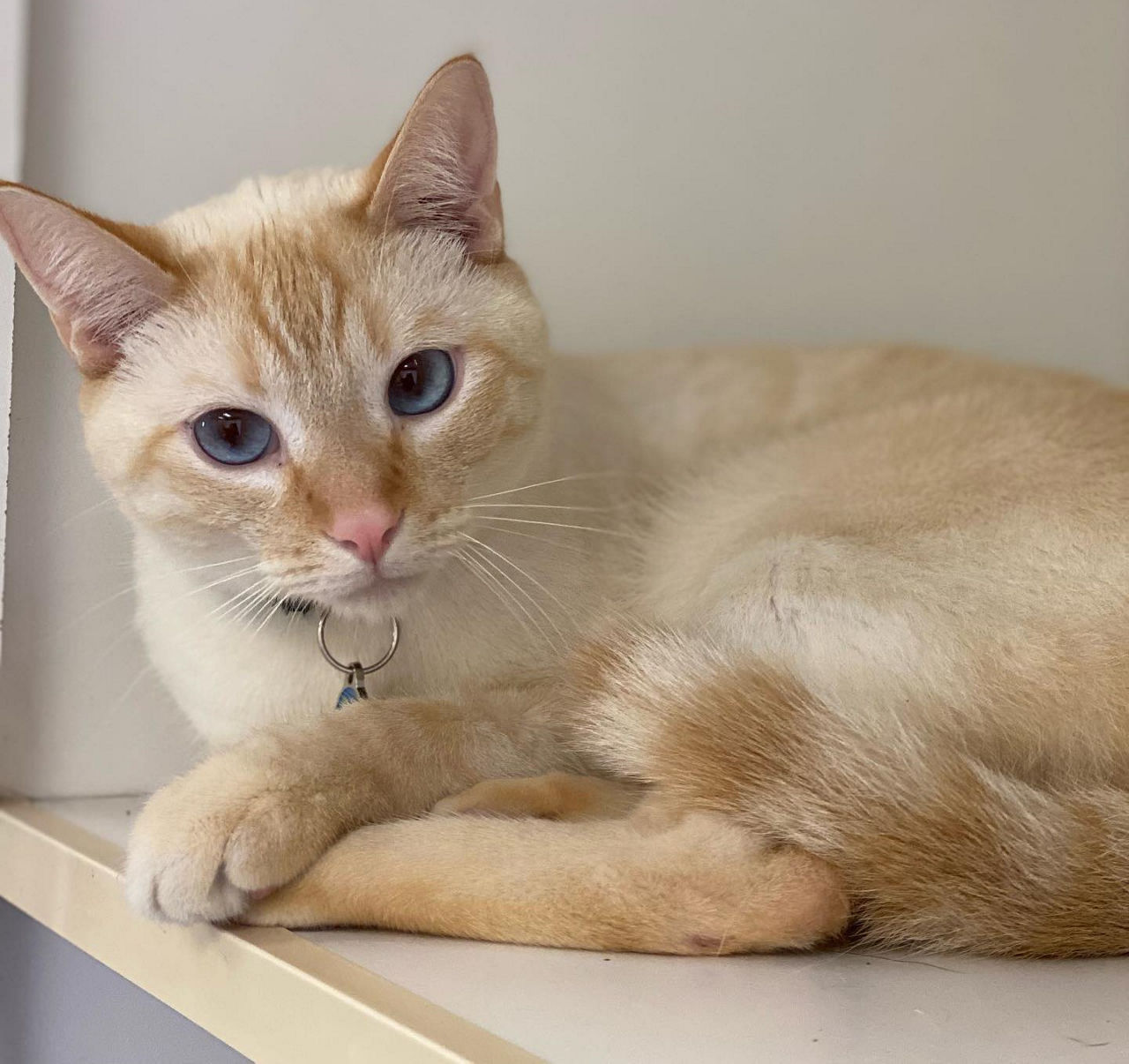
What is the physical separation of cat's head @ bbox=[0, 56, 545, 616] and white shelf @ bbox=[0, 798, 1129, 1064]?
0.40m

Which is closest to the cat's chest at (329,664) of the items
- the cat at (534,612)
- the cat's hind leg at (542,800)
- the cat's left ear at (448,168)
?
the cat at (534,612)

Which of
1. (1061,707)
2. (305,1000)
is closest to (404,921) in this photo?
(305,1000)

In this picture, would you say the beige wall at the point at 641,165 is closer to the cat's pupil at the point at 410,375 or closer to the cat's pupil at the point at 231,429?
the cat's pupil at the point at 231,429

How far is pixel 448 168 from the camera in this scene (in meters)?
1.46

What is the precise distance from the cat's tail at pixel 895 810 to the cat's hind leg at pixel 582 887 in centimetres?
4

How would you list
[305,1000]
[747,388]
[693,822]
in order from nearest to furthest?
1. [305,1000]
2. [693,822]
3. [747,388]

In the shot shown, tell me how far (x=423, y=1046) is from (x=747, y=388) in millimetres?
1361

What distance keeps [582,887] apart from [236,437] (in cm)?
63

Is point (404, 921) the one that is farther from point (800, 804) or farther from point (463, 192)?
point (463, 192)

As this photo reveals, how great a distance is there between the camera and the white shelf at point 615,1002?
2.75ft

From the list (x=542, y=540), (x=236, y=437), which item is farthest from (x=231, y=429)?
(x=542, y=540)

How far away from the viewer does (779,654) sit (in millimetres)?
1238

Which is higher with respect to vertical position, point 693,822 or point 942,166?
point 942,166

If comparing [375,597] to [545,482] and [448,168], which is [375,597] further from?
[448,168]
